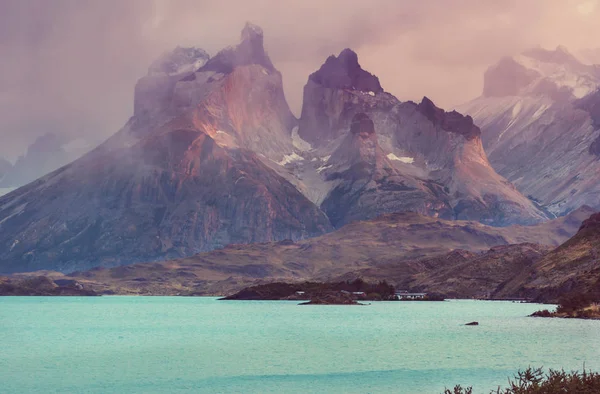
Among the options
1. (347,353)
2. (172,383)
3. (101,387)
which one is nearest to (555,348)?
(347,353)

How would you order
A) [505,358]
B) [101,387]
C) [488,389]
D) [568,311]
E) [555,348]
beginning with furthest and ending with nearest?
[568,311] → [555,348] → [505,358] → [101,387] → [488,389]

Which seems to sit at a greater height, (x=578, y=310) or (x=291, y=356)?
(x=578, y=310)

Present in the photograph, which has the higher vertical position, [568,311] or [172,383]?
[568,311]

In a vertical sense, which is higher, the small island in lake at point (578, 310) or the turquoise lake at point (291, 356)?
the small island in lake at point (578, 310)

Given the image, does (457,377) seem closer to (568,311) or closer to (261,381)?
(261,381)

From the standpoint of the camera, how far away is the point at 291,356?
123 m

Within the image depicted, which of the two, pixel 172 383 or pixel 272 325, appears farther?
pixel 272 325

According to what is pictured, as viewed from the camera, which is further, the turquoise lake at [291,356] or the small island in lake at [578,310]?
the small island in lake at [578,310]

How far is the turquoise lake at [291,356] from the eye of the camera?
314 ft

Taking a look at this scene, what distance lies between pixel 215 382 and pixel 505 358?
38507 millimetres

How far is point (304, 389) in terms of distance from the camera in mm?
92438

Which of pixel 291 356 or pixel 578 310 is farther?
pixel 578 310

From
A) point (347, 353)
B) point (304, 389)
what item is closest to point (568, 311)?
point (347, 353)

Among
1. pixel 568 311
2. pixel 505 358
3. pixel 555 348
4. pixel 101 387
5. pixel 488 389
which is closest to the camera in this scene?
pixel 488 389
